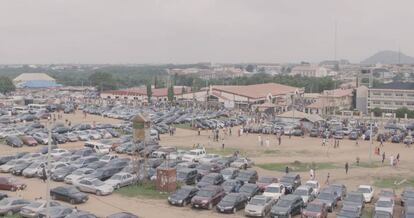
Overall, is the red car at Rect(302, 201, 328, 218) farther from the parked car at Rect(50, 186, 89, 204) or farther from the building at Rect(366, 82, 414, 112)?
the building at Rect(366, 82, 414, 112)

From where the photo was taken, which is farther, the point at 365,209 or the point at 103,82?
the point at 103,82

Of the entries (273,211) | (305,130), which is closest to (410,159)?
(305,130)

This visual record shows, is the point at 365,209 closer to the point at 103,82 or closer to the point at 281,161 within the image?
the point at 281,161

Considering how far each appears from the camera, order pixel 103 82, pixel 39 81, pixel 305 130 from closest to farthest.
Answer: pixel 305 130 → pixel 103 82 → pixel 39 81

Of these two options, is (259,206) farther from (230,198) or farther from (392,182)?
(392,182)

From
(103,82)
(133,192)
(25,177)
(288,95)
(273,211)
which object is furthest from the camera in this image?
(103,82)

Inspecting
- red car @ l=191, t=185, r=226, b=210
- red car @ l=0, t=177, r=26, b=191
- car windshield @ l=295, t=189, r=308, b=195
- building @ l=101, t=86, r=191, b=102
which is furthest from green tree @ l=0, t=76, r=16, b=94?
car windshield @ l=295, t=189, r=308, b=195

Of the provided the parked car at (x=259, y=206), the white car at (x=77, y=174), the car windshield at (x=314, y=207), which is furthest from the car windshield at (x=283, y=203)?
the white car at (x=77, y=174)
